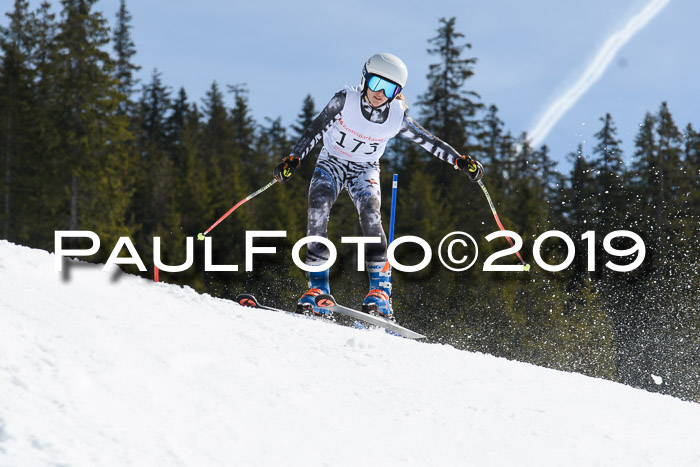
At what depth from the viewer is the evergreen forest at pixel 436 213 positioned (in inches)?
974

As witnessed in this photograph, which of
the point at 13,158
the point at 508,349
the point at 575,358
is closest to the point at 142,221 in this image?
the point at 13,158

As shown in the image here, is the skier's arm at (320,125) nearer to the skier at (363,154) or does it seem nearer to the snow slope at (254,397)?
the skier at (363,154)

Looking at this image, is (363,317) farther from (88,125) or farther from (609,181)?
(609,181)

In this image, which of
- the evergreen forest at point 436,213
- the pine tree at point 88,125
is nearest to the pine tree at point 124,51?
the evergreen forest at point 436,213

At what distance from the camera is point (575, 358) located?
33.0 m

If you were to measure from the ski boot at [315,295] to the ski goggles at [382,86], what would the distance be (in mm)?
1777

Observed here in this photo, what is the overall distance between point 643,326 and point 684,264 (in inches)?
177

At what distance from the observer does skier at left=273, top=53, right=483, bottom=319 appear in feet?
20.6

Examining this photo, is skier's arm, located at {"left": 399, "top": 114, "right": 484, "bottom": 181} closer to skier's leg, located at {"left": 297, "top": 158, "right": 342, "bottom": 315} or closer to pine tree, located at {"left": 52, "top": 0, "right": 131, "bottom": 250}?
skier's leg, located at {"left": 297, "top": 158, "right": 342, "bottom": 315}

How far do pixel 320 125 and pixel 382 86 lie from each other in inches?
27.5

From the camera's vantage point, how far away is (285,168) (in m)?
6.21

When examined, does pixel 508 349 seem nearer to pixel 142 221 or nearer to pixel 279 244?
pixel 279 244

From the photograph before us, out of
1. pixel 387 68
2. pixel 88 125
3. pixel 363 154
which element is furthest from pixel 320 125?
pixel 88 125

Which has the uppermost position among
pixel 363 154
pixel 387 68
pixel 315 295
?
pixel 387 68
